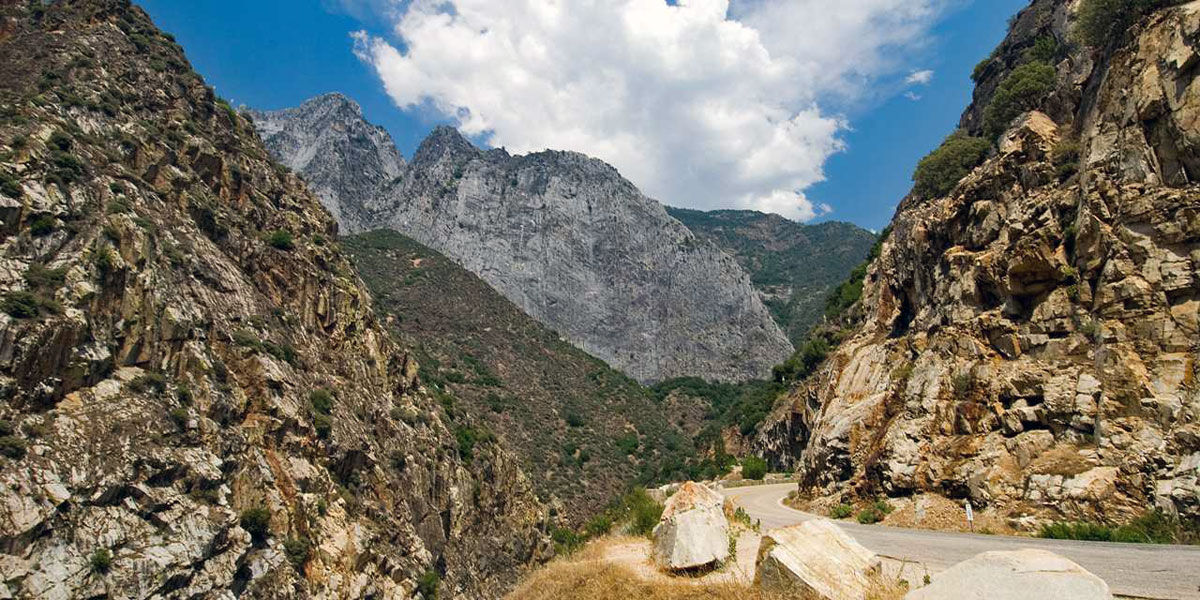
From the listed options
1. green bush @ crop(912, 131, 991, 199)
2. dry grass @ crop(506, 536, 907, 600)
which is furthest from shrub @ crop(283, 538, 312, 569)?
green bush @ crop(912, 131, 991, 199)

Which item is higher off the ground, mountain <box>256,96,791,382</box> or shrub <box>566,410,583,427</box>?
mountain <box>256,96,791,382</box>

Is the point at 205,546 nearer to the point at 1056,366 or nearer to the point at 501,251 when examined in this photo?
the point at 1056,366

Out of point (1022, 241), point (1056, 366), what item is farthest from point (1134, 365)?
point (1022, 241)

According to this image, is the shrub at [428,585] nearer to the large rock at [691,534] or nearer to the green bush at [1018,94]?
the large rock at [691,534]

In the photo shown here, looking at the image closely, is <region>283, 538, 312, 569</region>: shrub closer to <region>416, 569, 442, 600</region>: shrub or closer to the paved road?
<region>416, 569, 442, 600</region>: shrub

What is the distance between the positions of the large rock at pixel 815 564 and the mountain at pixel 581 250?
119m

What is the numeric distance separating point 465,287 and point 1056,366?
299 feet

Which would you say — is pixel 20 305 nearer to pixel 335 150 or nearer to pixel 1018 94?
pixel 1018 94

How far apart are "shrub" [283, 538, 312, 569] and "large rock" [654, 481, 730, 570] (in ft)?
81.1

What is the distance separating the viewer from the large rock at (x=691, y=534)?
912 centimetres

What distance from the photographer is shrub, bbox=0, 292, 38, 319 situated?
77.5 feet

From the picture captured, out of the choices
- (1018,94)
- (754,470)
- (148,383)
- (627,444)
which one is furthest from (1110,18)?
(627,444)

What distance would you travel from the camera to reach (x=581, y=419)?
8100 centimetres

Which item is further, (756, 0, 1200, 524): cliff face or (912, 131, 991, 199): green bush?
(912, 131, 991, 199): green bush
